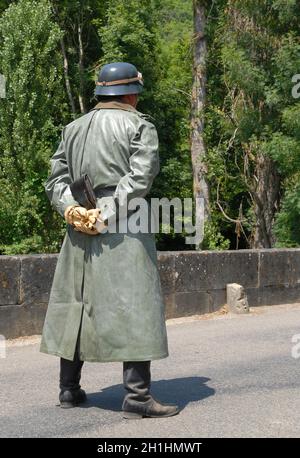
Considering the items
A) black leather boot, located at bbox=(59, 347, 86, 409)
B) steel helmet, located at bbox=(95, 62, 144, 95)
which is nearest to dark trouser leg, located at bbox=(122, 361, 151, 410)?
black leather boot, located at bbox=(59, 347, 86, 409)

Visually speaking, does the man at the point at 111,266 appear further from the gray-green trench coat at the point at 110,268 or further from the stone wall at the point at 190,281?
the stone wall at the point at 190,281

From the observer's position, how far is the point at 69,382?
218 inches

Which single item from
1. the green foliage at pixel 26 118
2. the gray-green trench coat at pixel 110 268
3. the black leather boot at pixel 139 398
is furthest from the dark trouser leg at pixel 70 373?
the green foliage at pixel 26 118

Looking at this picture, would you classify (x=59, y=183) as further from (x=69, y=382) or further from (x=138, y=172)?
(x=69, y=382)

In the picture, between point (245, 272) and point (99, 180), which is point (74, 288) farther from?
point (245, 272)

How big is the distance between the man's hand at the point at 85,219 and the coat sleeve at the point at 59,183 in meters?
0.13

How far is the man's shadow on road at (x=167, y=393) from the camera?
5.69m

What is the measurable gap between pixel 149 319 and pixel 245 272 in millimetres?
5731

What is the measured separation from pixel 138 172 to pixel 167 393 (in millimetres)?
1630

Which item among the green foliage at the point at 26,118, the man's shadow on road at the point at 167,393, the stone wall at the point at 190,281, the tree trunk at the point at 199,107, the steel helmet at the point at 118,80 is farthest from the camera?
the green foliage at the point at 26,118

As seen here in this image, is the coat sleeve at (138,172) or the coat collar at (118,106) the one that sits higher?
the coat collar at (118,106)

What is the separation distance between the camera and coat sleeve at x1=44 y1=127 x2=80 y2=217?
216 inches

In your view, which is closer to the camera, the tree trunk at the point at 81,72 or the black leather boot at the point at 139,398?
the black leather boot at the point at 139,398

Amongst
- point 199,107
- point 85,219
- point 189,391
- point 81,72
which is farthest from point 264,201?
point 85,219
